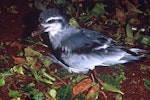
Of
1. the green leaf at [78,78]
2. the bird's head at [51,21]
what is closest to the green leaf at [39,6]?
the bird's head at [51,21]

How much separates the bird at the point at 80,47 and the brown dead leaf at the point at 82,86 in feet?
Answer: 0.58

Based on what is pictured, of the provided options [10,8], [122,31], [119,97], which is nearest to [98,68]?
[119,97]

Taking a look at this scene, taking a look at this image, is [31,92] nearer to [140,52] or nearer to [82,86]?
[82,86]

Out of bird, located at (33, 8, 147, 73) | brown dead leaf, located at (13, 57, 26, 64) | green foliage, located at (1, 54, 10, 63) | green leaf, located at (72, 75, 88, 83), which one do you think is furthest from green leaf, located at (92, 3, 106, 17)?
green foliage, located at (1, 54, 10, 63)

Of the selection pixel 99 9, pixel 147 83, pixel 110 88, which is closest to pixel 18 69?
pixel 110 88

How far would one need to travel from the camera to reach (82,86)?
4.38 meters

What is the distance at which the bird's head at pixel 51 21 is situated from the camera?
411cm

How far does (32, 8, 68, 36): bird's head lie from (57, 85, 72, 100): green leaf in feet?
2.52

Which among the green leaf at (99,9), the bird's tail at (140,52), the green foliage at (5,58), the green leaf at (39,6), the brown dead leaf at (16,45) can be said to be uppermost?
the green leaf at (39,6)

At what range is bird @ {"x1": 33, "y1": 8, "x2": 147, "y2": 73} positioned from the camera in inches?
165

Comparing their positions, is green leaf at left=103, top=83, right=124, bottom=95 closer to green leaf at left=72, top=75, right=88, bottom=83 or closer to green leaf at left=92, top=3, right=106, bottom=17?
green leaf at left=72, top=75, right=88, bottom=83

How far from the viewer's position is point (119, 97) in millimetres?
4281

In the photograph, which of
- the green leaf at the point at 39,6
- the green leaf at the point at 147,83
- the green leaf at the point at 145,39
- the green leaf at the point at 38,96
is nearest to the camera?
the green leaf at the point at 38,96

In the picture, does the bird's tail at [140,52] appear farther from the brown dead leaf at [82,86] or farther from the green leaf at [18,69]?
the green leaf at [18,69]
